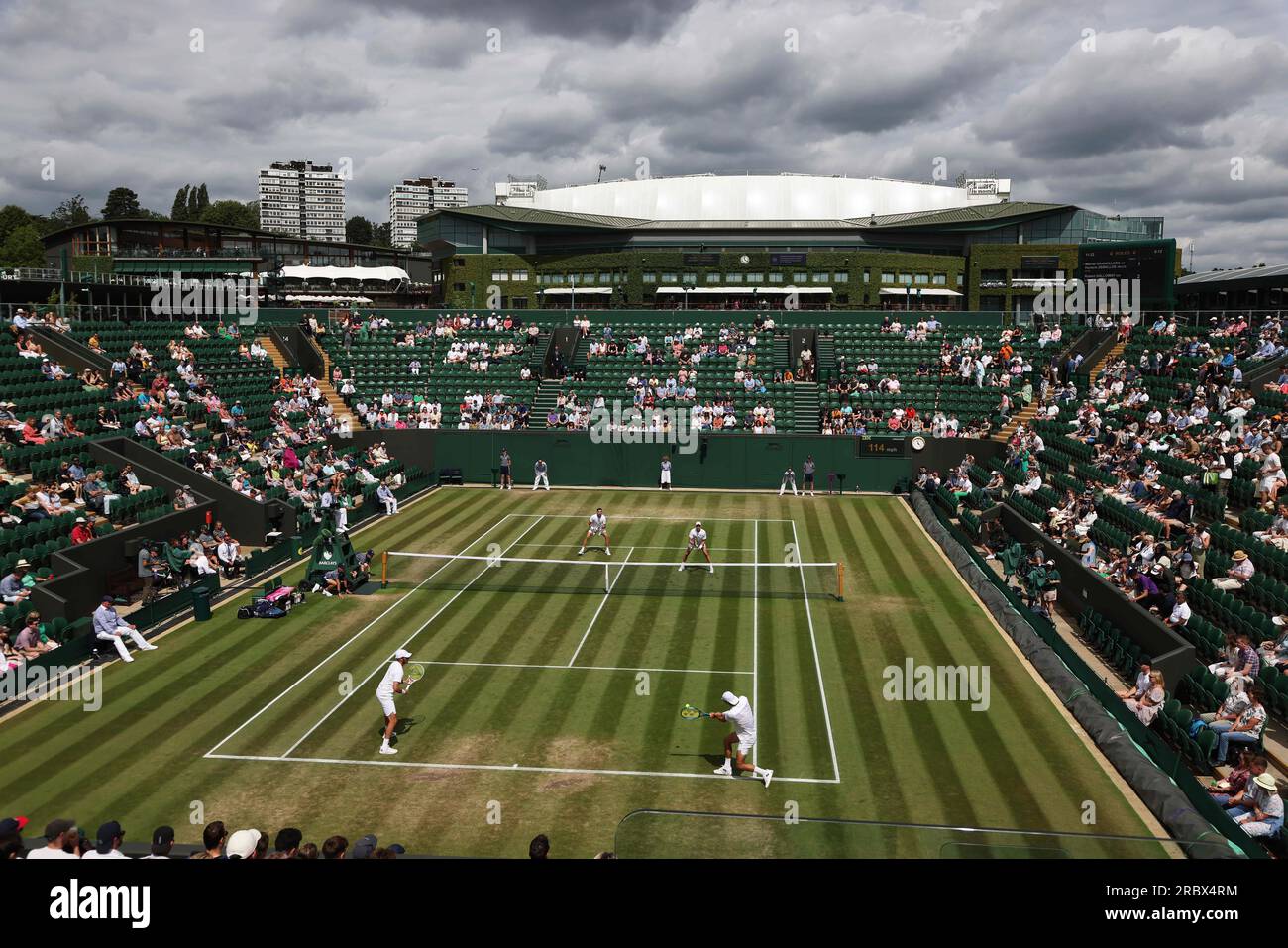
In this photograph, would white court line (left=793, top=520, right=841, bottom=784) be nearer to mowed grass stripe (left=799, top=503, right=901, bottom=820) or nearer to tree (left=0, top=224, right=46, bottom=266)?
mowed grass stripe (left=799, top=503, right=901, bottom=820)

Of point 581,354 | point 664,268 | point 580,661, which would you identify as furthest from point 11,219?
point 580,661

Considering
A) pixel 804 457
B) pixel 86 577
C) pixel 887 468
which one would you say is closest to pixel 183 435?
pixel 86 577

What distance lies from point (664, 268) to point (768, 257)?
8922 millimetres

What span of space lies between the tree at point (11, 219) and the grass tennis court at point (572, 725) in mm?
133216

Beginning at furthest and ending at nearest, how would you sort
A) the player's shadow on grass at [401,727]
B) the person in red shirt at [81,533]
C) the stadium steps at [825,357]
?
the stadium steps at [825,357], the person in red shirt at [81,533], the player's shadow on grass at [401,727]

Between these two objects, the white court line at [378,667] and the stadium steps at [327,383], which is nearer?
the white court line at [378,667]

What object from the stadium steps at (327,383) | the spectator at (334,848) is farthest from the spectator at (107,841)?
the stadium steps at (327,383)

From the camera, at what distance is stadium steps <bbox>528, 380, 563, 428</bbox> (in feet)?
154

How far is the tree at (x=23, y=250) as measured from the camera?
10656cm

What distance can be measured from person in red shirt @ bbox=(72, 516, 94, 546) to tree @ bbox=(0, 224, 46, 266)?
9917 centimetres

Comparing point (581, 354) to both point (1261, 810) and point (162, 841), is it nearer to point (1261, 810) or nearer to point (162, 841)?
point (1261, 810)

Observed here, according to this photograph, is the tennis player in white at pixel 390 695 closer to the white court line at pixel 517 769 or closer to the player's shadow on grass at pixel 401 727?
the player's shadow on grass at pixel 401 727

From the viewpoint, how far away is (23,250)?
109 metres

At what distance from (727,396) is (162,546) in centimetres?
2832
